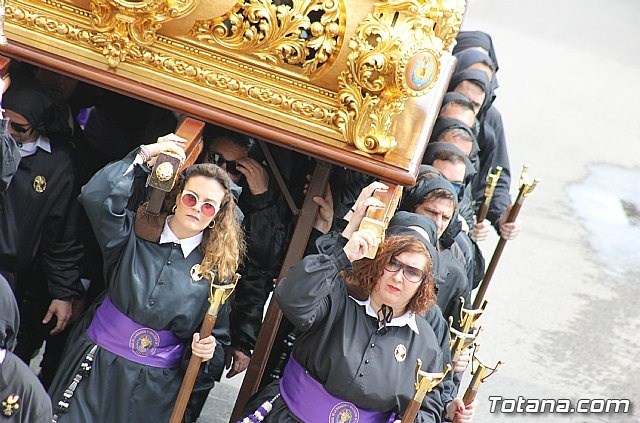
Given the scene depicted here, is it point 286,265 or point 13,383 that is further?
point 286,265

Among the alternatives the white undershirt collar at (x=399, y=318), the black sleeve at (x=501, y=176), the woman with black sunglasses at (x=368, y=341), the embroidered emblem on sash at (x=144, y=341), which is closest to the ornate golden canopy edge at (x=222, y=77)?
the woman with black sunglasses at (x=368, y=341)

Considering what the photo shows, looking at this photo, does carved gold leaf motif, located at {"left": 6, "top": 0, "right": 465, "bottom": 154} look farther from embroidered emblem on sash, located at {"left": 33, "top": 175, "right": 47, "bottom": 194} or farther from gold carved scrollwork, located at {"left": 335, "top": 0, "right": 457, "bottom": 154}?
embroidered emblem on sash, located at {"left": 33, "top": 175, "right": 47, "bottom": 194}

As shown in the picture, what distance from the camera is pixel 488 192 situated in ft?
22.6

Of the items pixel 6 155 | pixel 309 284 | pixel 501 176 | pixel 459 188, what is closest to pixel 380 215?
pixel 309 284

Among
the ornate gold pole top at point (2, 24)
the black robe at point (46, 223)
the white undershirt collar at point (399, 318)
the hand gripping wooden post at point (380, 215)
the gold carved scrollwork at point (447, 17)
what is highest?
the gold carved scrollwork at point (447, 17)

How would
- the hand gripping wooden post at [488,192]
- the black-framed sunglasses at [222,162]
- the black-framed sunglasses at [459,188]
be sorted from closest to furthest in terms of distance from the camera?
1. the black-framed sunglasses at [222,162]
2. the black-framed sunglasses at [459,188]
3. the hand gripping wooden post at [488,192]

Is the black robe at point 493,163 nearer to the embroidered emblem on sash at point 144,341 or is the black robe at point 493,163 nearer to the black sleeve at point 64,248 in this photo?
the black sleeve at point 64,248

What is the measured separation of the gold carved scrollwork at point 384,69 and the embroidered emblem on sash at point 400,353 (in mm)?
767

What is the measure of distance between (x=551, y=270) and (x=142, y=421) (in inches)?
218

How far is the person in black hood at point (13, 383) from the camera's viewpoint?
351cm

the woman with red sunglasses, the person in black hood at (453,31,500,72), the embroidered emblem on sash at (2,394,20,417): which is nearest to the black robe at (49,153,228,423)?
the woman with red sunglasses

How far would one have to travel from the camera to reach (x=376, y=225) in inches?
Result: 163

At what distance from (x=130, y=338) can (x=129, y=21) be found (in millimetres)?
1239

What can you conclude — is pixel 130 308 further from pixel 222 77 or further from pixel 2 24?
pixel 2 24
